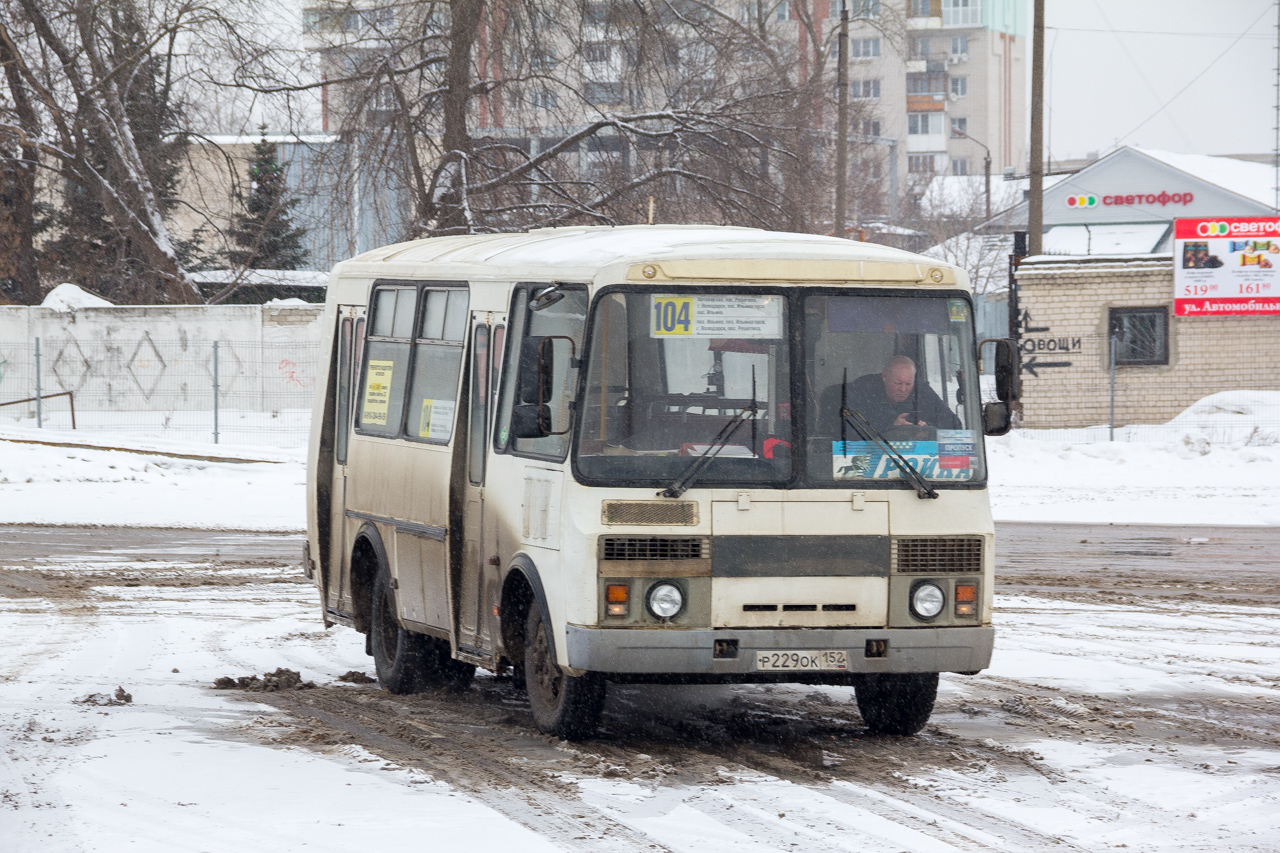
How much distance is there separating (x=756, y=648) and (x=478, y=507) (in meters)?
1.89

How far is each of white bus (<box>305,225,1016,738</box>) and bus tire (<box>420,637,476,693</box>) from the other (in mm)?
1384

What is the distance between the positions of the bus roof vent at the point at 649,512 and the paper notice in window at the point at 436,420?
184 cm

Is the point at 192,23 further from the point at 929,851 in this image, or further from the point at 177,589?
the point at 929,851

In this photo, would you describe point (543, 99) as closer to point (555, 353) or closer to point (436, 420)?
point (436, 420)

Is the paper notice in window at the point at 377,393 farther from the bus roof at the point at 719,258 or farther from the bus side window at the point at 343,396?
the bus roof at the point at 719,258

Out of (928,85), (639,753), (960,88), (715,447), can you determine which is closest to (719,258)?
(715,447)

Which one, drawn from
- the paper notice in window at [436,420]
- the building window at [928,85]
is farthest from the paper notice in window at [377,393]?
the building window at [928,85]

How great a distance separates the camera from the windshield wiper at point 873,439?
804 cm

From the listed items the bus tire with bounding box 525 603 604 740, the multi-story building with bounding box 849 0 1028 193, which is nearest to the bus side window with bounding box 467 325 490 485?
the bus tire with bounding box 525 603 604 740

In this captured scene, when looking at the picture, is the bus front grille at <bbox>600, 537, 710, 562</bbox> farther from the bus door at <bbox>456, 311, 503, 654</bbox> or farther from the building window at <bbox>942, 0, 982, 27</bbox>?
the building window at <bbox>942, 0, 982, 27</bbox>

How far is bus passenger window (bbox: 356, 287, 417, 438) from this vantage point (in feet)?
33.7

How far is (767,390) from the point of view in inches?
316

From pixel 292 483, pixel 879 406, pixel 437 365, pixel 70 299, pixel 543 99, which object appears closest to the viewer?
pixel 879 406

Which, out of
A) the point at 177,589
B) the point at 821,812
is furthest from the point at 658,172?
the point at 821,812
